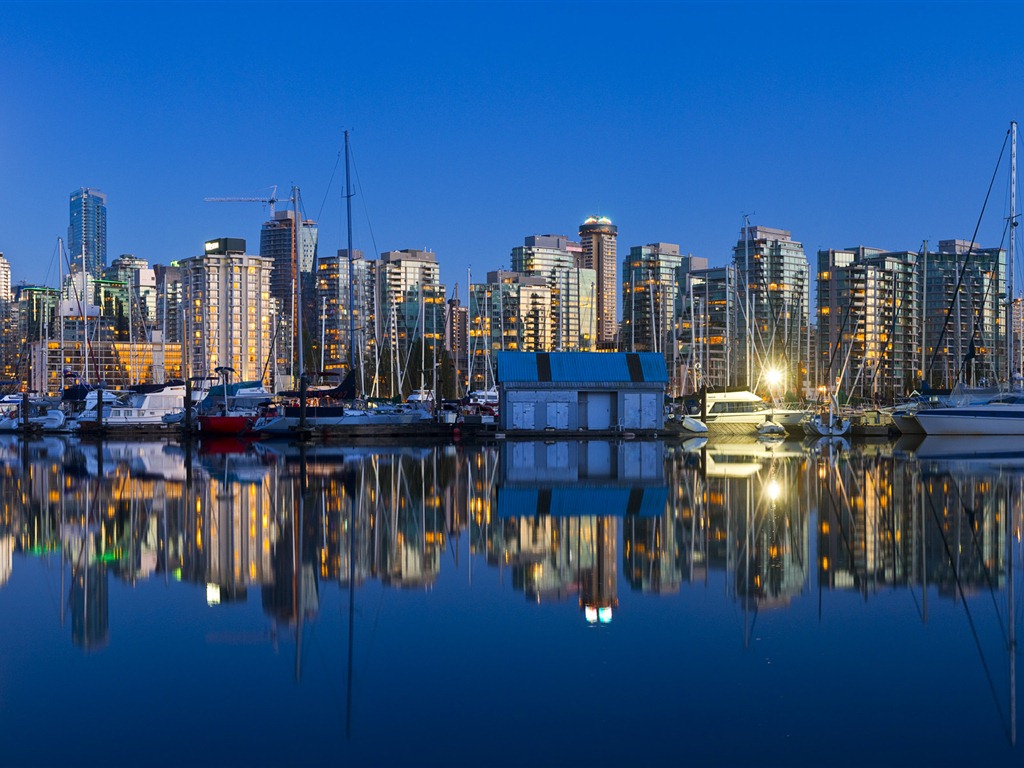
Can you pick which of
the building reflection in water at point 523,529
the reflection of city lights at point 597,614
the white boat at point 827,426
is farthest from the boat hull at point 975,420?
the reflection of city lights at point 597,614

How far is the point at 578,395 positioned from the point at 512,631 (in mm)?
54277

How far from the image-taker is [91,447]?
201 feet

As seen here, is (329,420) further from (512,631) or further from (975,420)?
(512,631)

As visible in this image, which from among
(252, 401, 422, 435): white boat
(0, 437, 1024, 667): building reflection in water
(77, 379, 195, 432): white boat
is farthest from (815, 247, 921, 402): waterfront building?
(0, 437, 1024, 667): building reflection in water

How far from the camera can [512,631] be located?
1339 centimetres

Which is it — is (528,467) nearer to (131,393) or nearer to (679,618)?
(679,618)

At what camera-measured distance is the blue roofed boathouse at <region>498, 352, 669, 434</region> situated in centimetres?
6694

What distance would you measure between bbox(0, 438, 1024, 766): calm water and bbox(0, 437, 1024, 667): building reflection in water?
99mm

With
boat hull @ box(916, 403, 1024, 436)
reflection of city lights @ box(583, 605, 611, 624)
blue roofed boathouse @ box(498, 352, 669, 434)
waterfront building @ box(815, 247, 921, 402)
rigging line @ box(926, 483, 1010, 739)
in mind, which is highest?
waterfront building @ box(815, 247, 921, 402)

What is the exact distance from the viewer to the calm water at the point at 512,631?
948 cm

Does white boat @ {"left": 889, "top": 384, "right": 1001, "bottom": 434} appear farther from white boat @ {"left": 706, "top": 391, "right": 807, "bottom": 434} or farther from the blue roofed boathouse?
the blue roofed boathouse

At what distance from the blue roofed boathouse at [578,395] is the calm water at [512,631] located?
38.7 meters

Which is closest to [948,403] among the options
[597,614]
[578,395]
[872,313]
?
[578,395]

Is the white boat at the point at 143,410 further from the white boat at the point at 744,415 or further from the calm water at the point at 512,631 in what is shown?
the calm water at the point at 512,631
